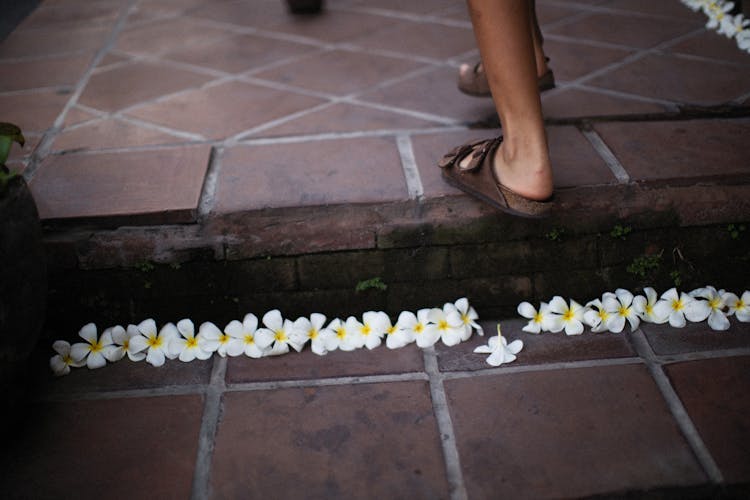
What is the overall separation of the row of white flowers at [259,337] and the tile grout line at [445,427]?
71 mm

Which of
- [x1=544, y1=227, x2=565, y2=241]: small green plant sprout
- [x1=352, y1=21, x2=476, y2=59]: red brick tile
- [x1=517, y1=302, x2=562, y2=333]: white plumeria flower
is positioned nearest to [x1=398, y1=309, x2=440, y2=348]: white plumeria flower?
[x1=517, y1=302, x2=562, y2=333]: white plumeria flower

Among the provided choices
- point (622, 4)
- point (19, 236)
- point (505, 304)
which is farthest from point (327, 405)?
point (622, 4)

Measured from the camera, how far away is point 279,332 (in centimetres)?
162

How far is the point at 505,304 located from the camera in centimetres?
171

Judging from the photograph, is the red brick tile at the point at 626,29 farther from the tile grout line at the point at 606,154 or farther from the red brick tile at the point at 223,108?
the red brick tile at the point at 223,108

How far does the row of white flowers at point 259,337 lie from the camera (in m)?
1.59

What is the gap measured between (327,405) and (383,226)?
1.40 ft

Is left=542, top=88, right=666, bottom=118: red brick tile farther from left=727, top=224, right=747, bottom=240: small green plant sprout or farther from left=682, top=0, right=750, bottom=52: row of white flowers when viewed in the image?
left=682, top=0, right=750, bottom=52: row of white flowers

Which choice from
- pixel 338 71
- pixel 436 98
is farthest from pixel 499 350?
pixel 338 71

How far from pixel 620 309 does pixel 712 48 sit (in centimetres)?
124

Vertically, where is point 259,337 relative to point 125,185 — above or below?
below

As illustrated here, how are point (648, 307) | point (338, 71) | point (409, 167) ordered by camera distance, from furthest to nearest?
point (338, 71) < point (409, 167) < point (648, 307)

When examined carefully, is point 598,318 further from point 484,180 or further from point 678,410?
point 484,180

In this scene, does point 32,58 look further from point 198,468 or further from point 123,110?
point 198,468
